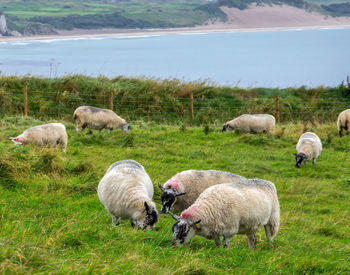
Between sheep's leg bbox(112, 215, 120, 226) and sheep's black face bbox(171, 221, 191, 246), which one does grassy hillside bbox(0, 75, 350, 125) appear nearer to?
sheep's leg bbox(112, 215, 120, 226)

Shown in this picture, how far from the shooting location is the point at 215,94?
918 inches

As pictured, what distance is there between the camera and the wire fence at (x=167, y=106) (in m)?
20.5

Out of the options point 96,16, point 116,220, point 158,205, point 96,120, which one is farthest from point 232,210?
point 96,16

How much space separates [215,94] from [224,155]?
34.4 feet

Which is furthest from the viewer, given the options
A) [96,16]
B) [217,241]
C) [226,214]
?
[96,16]

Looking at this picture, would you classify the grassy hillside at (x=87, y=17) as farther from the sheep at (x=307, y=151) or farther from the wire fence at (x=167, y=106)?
the sheep at (x=307, y=151)

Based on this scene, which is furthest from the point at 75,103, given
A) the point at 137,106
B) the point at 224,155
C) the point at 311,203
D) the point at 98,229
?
the point at 98,229

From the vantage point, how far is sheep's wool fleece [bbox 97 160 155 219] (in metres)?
6.73

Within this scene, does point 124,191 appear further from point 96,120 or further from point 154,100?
point 154,100

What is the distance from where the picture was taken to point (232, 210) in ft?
19.6

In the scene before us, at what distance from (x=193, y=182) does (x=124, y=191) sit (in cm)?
137

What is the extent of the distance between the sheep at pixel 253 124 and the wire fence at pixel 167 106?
3.62 meters

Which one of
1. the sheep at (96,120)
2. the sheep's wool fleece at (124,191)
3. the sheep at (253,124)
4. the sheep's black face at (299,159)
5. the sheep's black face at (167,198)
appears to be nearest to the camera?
the sheep's wool fleece at (124,191)

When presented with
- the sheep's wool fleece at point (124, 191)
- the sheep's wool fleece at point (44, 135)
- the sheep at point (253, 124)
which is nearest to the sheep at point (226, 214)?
the sheep's wool fleece at point (124, 191)
